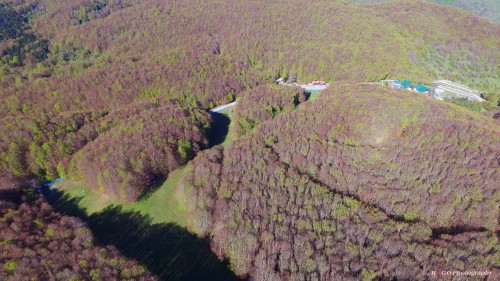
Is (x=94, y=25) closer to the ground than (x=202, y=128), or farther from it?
farther from it

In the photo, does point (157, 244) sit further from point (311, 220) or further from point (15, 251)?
point (311, 220)

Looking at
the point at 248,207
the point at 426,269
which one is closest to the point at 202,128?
the point at 248,207

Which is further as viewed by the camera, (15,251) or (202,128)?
(202,128)

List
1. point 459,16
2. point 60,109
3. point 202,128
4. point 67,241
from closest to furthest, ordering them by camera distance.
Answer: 1. point 67,241
2. point 202,128
3. point 60,109
4. point 459,16

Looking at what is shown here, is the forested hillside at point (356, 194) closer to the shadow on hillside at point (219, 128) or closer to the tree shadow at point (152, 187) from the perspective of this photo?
the tree shadow at point (152, 187)

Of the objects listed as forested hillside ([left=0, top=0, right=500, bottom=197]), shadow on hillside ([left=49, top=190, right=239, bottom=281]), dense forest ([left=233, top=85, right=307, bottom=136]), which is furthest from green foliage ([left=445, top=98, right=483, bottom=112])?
shadow on hillside ([left=49, top=190, right=239, bottom=281])

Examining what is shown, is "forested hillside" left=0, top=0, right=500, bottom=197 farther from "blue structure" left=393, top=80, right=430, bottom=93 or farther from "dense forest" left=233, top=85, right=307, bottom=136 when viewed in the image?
"dense forest" left=233, top=85, right=307, bottom=136

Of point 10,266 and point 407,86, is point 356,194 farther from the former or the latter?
point 407,86
